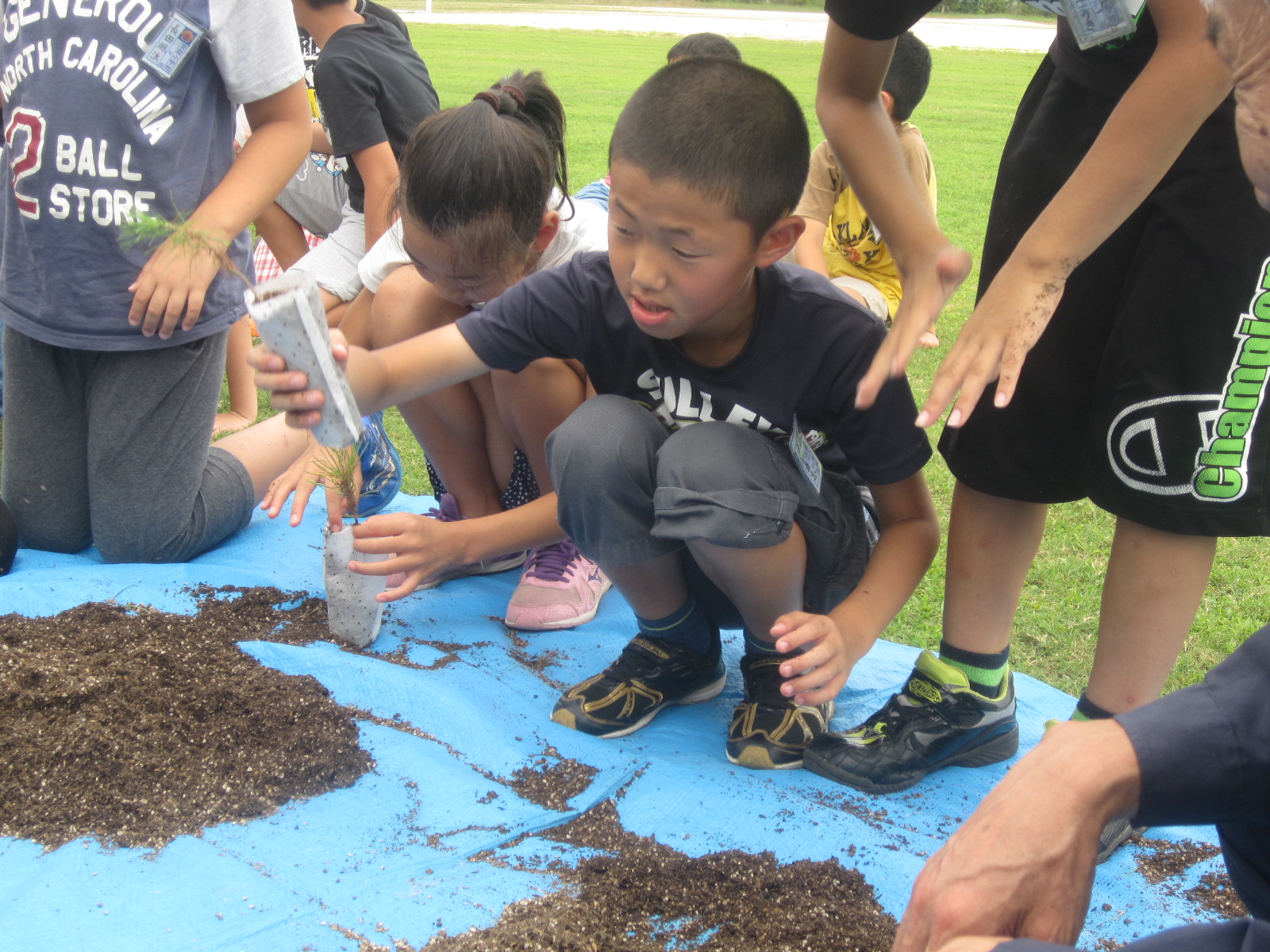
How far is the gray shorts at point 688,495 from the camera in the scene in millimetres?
1789

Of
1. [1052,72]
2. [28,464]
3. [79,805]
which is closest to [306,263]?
[28,464]

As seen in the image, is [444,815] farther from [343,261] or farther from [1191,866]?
[343,261]

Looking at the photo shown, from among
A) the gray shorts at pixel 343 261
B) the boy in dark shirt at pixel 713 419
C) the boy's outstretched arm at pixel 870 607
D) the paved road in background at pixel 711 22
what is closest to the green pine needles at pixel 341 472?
the boy in dark shirt at pixel 713 419

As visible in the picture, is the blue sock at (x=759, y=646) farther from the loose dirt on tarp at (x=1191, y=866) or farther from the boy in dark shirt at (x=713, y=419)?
the loose dirt on tarp at (x=1191, y=866)

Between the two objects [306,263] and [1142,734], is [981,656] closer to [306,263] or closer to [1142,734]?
[1142,734]

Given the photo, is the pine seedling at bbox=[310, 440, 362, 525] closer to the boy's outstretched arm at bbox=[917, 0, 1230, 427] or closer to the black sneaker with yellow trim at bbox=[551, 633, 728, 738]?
the black sneaker with yellow trim at bbox=[551, 633, 728, 738]

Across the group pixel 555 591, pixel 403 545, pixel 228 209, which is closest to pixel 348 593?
pixel 403 545

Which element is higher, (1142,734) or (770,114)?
(770,114)

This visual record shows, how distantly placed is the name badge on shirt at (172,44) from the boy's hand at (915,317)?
1.79 metres

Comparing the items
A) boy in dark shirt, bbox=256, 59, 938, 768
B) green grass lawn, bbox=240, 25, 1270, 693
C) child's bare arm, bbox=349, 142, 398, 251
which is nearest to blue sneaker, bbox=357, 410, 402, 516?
green grass lawn, bbox=240, 25, 1270, 693

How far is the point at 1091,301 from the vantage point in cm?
176

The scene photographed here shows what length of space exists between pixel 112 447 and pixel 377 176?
1.18 metres

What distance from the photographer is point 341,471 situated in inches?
85.4

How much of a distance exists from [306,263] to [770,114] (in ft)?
7.41
